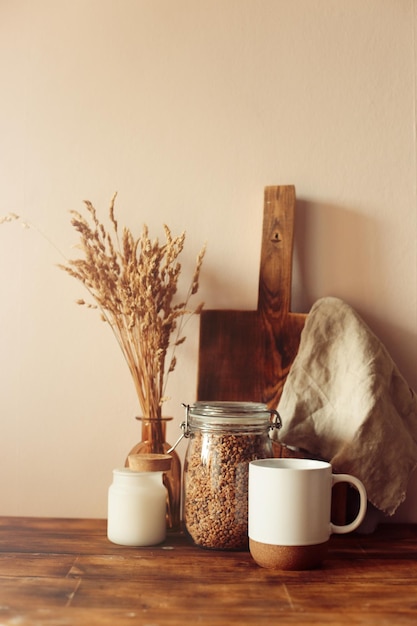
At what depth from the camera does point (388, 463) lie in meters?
1.07

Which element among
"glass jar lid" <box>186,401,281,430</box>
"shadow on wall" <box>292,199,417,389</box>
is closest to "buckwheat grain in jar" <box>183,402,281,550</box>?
"glass jar lid" <box>186,401,281,430</box>

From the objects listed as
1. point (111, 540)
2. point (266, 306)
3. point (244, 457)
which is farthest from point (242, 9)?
point (111, 540)

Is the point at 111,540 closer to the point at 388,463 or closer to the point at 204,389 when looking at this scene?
the point at 204,389

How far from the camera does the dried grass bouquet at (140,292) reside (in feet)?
3.60

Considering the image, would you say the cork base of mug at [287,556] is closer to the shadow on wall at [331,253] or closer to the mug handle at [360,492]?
the mug handle at [360,492]

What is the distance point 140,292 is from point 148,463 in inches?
10.0

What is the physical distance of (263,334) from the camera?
3.90 ft

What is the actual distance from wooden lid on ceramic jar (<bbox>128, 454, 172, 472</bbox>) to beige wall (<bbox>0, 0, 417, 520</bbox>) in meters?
0.18

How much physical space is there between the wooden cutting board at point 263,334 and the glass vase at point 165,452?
97 mm

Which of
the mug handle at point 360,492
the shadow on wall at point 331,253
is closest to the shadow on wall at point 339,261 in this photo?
the shadow on wall at point 331,253

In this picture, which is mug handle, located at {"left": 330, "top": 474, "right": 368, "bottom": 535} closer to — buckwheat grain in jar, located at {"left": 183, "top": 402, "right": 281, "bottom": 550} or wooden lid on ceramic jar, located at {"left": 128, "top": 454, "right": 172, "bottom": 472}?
buckwheat grain in jar, located at {"left": 183, "top": 402, "right": 281, "bottom": 550}

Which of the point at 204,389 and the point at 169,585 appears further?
the point at 204,389

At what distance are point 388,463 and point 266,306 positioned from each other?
31 centimetres

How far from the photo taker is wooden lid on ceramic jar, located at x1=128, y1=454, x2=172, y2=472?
1.02 metres
